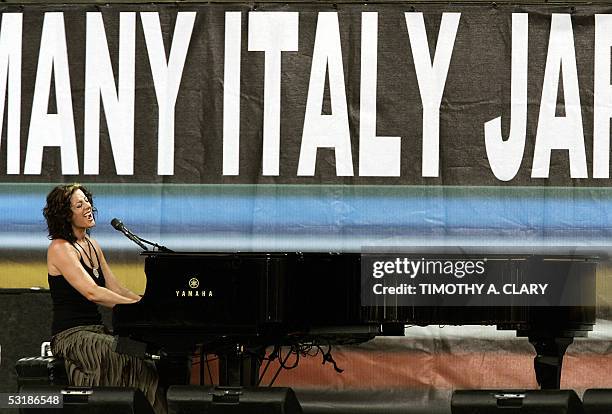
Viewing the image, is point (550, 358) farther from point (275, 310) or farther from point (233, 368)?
point (233, 368)

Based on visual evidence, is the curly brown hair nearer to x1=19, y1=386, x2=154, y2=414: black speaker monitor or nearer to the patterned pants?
the patterned pants

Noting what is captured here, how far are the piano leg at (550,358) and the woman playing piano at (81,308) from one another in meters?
2.12

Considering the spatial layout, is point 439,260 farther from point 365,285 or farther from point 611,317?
point 611,317

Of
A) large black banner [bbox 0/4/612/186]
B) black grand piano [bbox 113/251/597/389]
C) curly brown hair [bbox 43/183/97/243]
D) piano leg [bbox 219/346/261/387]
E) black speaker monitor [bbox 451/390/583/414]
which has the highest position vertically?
large black banner [bbox 0/4/612/186]

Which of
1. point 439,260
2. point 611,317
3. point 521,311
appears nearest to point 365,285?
point 439,260

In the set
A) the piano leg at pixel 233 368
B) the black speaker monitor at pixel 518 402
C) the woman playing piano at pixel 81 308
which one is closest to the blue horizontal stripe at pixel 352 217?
the woman playing piano at pixel 81 308

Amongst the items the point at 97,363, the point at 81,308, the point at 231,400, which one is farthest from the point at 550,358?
the point at 81,308

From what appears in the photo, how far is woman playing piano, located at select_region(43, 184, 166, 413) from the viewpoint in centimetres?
577

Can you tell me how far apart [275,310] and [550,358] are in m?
1.61

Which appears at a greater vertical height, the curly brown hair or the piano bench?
the curly brown hair

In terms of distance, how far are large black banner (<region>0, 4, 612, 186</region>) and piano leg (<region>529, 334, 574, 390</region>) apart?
50.2 inches

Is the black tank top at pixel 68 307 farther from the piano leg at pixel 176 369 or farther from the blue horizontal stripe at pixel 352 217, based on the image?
the blue horizontal stripe at pixel 352 217

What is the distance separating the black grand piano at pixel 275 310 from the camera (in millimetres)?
5641

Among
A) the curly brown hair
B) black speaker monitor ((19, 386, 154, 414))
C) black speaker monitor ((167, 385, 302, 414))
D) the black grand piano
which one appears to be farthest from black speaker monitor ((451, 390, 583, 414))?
the curly brown hair
